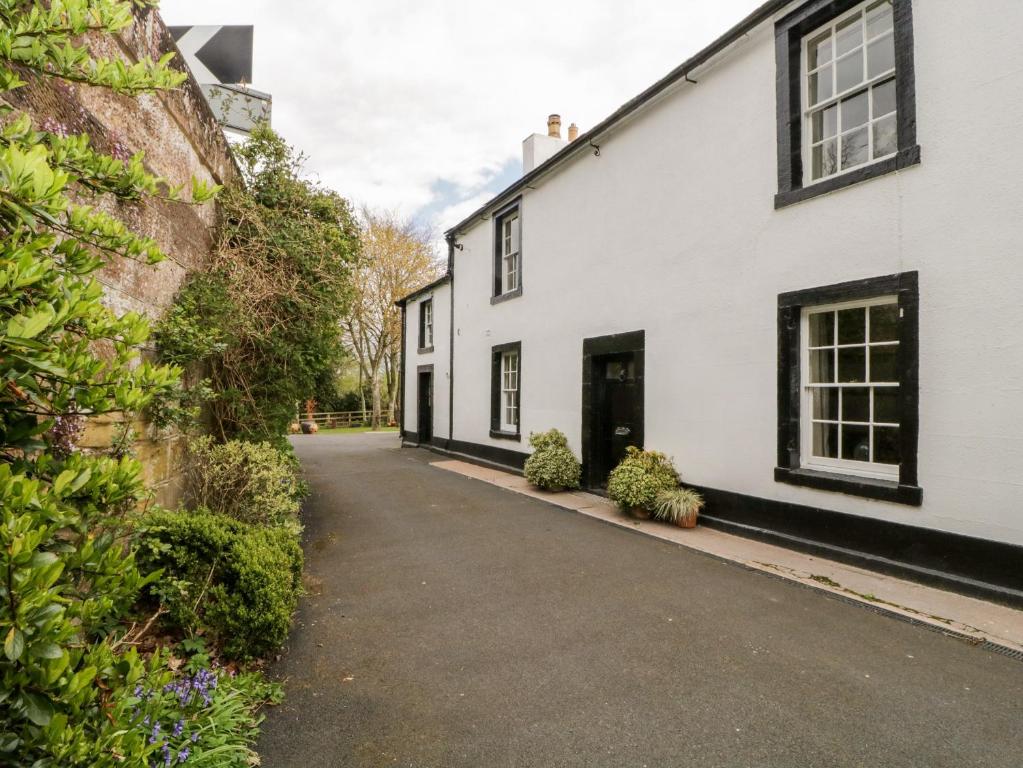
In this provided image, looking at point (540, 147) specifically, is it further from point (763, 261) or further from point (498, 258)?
point (763, 261)

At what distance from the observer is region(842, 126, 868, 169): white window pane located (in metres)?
5.45

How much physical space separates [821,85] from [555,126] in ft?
24.3

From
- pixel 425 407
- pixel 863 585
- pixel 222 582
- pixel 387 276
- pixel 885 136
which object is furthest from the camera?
pixel 387 276

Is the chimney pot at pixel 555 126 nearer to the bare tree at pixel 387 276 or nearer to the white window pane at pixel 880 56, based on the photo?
the white window pane at pixel 880 56

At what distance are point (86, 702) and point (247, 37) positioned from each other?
7.37 meters

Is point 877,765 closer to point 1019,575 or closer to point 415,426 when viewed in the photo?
point 1019,575

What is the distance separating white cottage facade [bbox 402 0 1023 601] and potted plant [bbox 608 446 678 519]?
0.27 meters

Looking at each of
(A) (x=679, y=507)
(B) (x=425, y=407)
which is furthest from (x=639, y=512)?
(B) (x=425, y=407)

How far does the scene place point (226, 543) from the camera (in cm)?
346

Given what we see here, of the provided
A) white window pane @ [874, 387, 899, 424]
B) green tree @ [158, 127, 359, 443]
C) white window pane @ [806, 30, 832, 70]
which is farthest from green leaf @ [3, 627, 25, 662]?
white window pane @ [806, 30, 832, 70]

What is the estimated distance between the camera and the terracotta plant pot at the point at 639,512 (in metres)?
7.06

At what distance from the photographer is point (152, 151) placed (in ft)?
12.3

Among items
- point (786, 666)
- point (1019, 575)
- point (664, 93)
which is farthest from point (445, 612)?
point (664, 93)

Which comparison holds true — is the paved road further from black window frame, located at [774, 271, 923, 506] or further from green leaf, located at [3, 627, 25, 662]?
green leaf, located at [3, 627, 25, 662]
